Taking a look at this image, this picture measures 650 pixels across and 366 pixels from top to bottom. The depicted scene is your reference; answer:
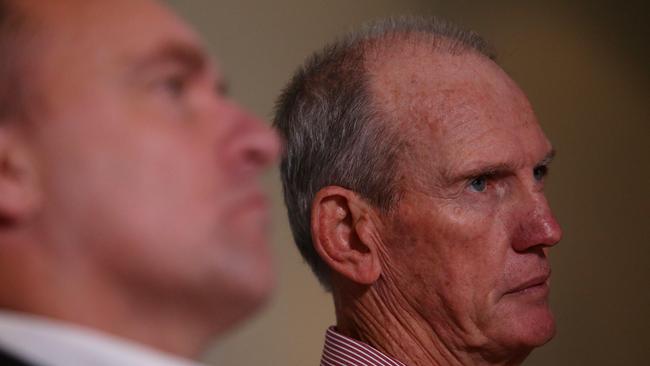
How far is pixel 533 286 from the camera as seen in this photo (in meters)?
1.32

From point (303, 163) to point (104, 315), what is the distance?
0.68 m

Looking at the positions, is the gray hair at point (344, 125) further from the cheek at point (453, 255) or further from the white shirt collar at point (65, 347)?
the white shirt collar at point (65, 347)

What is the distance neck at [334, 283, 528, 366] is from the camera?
1.30 meters

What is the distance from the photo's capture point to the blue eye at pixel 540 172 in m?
1.36

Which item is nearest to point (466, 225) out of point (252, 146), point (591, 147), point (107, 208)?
point (252, 146)

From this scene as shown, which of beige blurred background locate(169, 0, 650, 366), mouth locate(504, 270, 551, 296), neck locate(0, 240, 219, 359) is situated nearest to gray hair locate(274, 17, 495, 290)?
mouth locate(504, 270, 551, 296)

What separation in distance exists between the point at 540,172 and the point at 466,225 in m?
0.18

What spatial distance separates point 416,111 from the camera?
1303mm

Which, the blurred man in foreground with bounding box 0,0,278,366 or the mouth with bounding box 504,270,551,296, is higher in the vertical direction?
the mouth with bounding box 504,270,551,296

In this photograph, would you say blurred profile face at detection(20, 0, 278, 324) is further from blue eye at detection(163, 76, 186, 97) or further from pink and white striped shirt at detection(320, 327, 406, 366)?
pink and white striped shirt at detection(320, 327, 406, 366)

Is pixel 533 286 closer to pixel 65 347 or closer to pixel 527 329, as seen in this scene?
pixel 527 329

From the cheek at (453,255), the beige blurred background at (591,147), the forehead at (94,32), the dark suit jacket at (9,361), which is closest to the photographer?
the dark suit jacket at (9,361)

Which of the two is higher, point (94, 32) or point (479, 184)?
point (479, 184)

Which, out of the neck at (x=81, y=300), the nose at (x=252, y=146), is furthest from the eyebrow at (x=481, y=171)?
the neck at (x=81, y=300)
